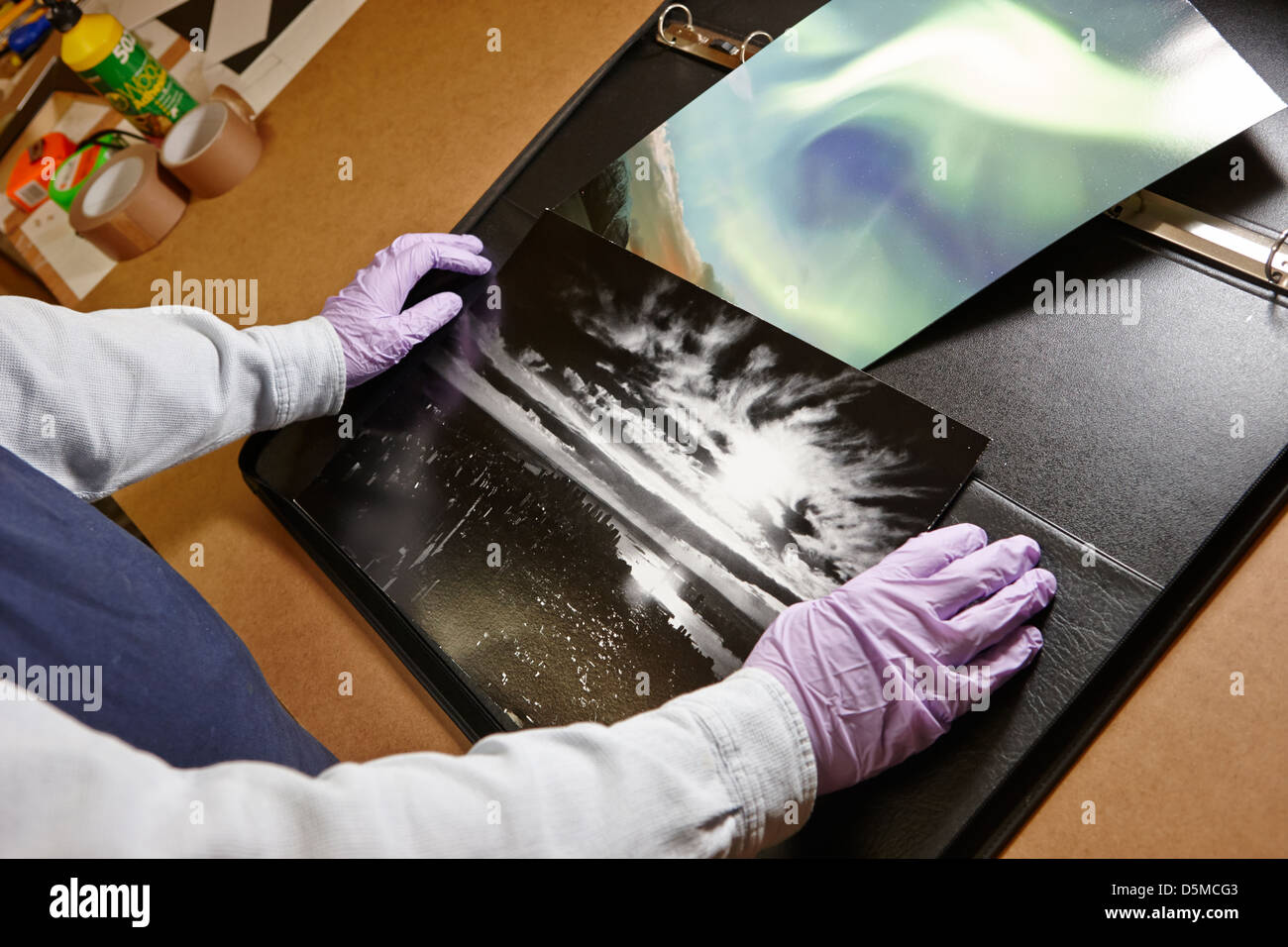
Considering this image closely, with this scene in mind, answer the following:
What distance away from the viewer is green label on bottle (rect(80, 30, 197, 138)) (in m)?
1.58

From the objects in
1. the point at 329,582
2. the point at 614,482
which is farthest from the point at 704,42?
Answer: the point at 329,582

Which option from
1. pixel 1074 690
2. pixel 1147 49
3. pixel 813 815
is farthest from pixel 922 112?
pixel 813 815

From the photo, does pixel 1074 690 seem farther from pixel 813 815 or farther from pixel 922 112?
pixel 922 112

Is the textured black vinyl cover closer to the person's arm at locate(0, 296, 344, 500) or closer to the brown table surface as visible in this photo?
the brown table surface

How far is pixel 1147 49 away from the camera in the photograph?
974mm

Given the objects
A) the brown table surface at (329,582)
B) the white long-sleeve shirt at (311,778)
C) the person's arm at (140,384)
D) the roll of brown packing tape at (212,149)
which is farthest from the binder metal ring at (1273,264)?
the roll of brown packing tape at (212,149)

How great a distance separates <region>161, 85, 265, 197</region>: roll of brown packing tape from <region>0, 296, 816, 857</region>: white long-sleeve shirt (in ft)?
2.61

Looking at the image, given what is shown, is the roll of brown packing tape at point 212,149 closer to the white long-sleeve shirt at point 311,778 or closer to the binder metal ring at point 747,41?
the white long-sleeve shirt at point 311,778

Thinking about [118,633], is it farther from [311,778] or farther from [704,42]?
[704,42]

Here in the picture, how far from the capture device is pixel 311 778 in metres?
0.60

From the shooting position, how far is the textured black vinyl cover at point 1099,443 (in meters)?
0.78

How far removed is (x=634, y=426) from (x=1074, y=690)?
1.83ft

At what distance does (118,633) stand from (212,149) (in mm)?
1213
